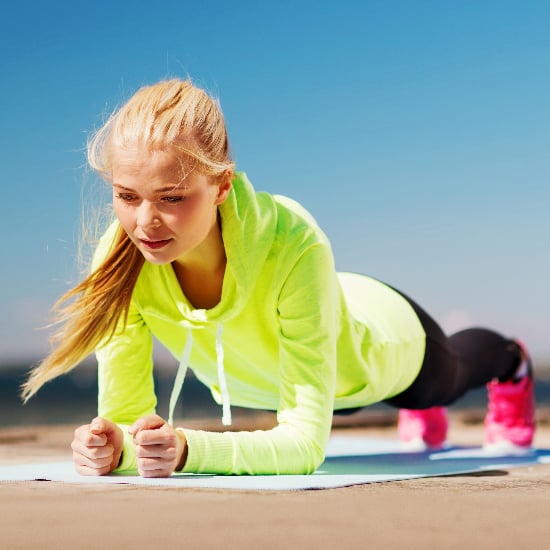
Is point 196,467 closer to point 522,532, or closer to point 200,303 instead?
point 200,303

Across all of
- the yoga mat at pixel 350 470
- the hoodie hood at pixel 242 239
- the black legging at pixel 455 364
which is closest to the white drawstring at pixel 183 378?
the hoodie hood at pixel 242 239

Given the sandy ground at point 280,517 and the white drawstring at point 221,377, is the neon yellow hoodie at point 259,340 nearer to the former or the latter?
the white drawstring at point 221,377

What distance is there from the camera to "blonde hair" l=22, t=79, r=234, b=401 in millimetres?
1756

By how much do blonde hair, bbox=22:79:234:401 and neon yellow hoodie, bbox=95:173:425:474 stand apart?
0.25 feet

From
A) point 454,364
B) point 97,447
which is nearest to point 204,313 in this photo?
point 97,447

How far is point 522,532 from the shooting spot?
1.19 meters

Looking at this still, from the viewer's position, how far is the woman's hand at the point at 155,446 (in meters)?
1.66

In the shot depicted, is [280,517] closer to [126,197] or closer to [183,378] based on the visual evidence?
[126,197]

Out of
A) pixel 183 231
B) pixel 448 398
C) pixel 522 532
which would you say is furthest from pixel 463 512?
pixel 448 398

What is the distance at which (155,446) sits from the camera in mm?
1689

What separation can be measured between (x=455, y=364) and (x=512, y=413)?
31 cm

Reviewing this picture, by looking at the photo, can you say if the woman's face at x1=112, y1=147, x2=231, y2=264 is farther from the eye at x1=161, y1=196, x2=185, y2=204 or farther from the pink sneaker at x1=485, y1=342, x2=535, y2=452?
the pink sneaker at x1=485, y1=342, x2=535, y2=452

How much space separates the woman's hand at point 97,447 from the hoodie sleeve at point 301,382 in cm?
17

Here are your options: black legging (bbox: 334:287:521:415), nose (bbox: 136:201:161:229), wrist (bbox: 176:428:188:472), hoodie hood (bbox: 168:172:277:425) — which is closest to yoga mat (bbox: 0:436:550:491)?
wrist (bbox: 176:428:188:472)
